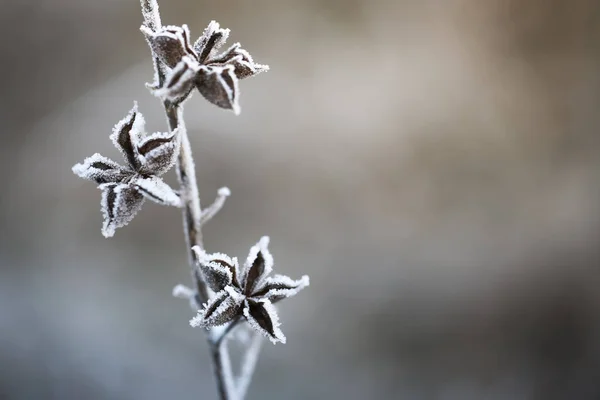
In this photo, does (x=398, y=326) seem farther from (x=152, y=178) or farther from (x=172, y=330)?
(x=152, y=178)

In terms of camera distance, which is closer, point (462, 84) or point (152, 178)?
point (152, 178)

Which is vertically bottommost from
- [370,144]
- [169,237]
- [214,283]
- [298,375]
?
[214,283]

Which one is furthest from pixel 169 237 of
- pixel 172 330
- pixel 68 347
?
pixel 68 347

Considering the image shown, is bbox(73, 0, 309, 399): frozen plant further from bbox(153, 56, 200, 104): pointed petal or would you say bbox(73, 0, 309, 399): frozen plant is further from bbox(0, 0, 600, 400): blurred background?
bbox(0, 0, 600, 400): blurred background

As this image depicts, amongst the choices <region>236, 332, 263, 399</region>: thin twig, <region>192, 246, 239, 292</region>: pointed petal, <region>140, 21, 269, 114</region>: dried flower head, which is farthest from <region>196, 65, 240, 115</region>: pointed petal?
<region>236, 332, 263, 399</region>: thin twig

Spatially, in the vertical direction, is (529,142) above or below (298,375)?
above

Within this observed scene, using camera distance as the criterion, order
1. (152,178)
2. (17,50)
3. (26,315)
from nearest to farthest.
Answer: (152,178) → (17,50) → (26,315)

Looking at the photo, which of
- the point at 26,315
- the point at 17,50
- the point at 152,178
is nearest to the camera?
the point at 152,178
